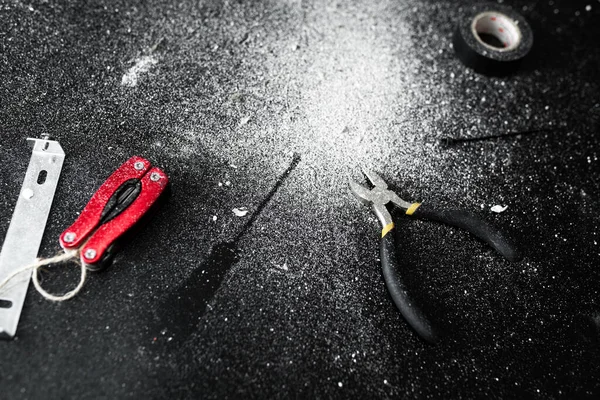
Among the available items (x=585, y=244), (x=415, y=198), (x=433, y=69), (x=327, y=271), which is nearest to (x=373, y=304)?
(x=327, y=271)

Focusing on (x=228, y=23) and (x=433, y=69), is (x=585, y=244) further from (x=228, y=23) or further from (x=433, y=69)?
(x=228, y=23)

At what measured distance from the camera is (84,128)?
1059 mm

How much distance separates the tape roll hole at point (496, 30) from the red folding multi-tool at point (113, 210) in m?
0.80

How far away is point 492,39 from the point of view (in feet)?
4.36

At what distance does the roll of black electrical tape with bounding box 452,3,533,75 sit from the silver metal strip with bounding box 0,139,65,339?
2.92 feet

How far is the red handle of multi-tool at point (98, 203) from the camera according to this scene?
0.88 metres

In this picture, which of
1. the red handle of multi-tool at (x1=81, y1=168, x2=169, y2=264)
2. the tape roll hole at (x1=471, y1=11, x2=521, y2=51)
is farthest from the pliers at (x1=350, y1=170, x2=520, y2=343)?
the tape roll hole at (x1=471, y1=11, x2=521, y2=51)

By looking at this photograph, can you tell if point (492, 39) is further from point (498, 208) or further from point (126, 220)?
point (126, 220)

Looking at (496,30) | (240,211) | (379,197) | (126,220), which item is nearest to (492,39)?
(496,30)

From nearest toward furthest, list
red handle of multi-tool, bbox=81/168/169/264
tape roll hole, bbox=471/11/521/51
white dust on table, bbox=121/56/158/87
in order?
red handle of multi-tool, bbox=81/168/169/264, white dust on table, bbox=121/56/158/87, tape roll hole, bbox=471/11/521/51

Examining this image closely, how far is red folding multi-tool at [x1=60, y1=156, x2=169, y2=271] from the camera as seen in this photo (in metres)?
0.88

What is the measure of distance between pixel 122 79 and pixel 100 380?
1.98ft

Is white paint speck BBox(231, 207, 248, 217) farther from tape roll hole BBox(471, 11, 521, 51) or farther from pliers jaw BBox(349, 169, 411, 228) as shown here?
tape roll hole BBox(471, 11, 521, 51)

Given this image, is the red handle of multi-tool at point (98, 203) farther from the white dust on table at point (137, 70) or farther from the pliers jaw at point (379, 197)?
the pliers jaw at point (379, 197)
